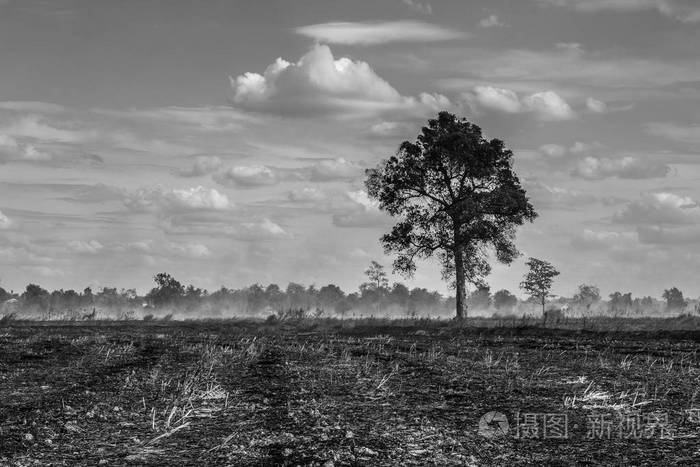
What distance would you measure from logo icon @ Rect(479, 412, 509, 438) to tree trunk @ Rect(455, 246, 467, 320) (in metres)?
30.5

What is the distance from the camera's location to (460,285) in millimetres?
36750

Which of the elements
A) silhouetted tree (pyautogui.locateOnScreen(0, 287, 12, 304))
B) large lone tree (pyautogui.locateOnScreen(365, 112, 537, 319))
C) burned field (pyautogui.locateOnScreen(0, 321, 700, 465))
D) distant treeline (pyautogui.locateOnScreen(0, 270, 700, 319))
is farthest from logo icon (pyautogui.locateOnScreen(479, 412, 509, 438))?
silhouetted tree (pyautogui.locateOnScreen(0, 287, 12, 304))

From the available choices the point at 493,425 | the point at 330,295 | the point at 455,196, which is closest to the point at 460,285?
the point at 455,196

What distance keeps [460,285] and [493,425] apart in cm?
3141

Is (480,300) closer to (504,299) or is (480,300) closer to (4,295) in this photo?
(504,299)

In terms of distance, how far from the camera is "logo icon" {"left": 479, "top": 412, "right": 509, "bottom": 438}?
18.0 ft

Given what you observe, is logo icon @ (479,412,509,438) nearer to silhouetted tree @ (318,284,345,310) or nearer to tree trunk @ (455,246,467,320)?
tree trunk @ (455,246,467,320)

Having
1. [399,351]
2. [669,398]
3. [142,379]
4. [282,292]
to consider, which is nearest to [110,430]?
[142,379]

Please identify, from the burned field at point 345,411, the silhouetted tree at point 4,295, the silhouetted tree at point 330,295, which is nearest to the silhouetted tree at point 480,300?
the silhouetted tree at point 330,295

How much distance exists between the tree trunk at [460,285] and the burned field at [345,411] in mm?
24920

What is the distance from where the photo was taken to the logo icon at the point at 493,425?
5477mm

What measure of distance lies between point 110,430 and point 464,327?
70.2 ft

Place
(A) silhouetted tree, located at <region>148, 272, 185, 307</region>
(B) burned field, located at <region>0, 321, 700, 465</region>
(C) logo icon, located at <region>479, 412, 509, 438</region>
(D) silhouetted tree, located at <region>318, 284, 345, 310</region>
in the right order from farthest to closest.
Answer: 1. (D) silhouetted tree, located at <region>318, 284, 345, 310</region>
2. (A) silhouetted tree, located at <region>148, 272, 185, 307</region>
3. (C) logo icon, located at <region>479, 412, 509, 438</region>
4. (B) burned field, located at <region>0, 321, 700, 465</region>

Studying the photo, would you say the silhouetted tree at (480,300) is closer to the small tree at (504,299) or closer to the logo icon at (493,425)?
the small tree at (504,299)
